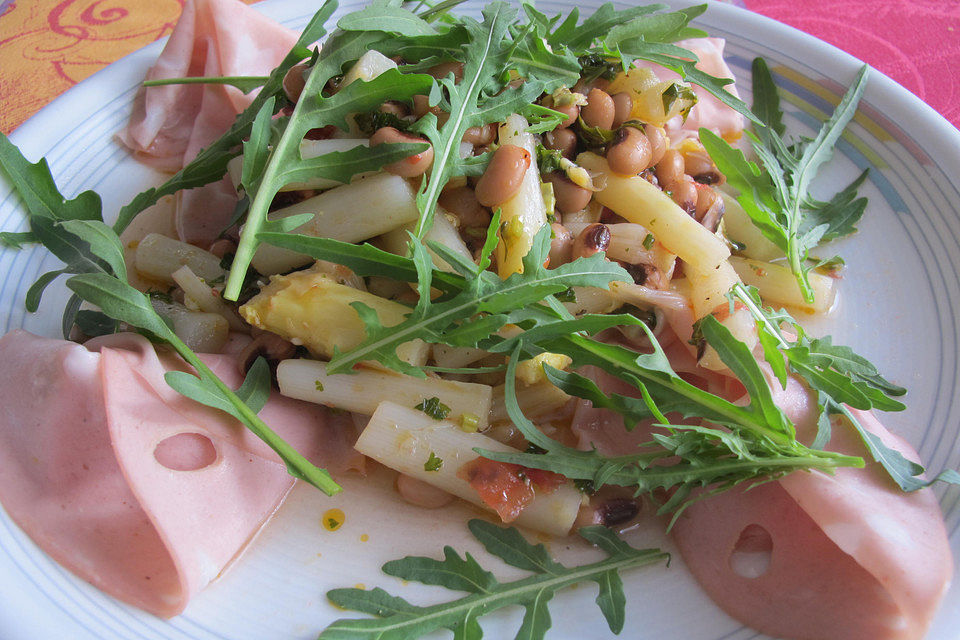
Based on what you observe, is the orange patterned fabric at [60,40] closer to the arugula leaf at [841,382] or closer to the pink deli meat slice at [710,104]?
the pink deli meat slice at [710,104]

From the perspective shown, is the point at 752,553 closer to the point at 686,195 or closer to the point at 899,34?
the point at 686,195

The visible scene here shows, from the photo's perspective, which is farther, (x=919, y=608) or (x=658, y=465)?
(x=658, y=465)

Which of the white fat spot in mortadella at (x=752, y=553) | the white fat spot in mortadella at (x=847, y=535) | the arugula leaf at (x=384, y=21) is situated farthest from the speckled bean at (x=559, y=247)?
the white fat spot in mortadella at (x=847, y=535)

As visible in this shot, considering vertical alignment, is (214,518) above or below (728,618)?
below

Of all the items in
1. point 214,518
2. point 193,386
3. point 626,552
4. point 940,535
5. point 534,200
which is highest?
point 534,200

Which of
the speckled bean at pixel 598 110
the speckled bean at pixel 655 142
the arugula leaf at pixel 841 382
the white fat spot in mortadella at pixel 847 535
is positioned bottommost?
the white fat spot in mortadella at pixel 847 535

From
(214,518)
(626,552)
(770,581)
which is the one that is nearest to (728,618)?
(770,581)

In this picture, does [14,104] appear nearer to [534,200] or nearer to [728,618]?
[534,200]

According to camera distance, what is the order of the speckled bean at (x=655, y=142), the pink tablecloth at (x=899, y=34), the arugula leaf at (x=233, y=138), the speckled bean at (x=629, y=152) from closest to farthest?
1. the speckled bean at (x=629, y=152)
2. the speckled bean at (x=655, y=142)
3. the arugula leaf at (x=233, y=138)
4. the pink tablecloth at (x=899, y=34)

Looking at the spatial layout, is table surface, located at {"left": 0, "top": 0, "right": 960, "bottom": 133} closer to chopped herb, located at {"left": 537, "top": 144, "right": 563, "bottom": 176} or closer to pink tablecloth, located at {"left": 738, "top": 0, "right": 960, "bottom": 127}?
pink tablecloth, located at {"left": 738, "top": 0, "right": 960, "bottom": 127}
